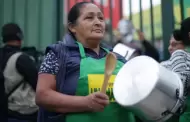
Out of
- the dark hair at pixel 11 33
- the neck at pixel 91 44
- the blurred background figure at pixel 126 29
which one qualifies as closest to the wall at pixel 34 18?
the blurred background figure at pixel 126 29

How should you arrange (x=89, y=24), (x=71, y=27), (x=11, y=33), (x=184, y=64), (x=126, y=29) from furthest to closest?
1. (x=126, y=29)
2. (x=11, y=33)
3. (x=184, y=64)
4. (x=71, y=27)
5. (x=89, y=24)

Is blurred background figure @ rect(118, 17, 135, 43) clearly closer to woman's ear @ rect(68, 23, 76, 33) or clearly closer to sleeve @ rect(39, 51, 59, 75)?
woman's ear @ rect(68, 23, 76, 33)

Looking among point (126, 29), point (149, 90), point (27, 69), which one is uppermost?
point (126, 29)

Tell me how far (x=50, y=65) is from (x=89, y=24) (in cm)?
30

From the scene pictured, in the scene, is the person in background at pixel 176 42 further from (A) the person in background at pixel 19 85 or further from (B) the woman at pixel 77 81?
(A) the person in background at pixel 19 85

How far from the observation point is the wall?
414cm

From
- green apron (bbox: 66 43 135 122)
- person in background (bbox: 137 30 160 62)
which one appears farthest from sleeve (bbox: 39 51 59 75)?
person in background (bbox: 137 30 160 62)

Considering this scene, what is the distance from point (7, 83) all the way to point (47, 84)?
4.35 ft

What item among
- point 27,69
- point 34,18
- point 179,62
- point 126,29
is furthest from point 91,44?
point 34,18

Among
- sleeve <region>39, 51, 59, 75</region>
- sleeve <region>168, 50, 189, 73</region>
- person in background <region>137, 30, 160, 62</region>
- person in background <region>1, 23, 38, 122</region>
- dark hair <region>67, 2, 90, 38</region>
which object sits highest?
dark hair <region>67, 2, 90, 38</region>

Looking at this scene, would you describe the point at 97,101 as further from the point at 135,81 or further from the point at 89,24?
the point at 89,24

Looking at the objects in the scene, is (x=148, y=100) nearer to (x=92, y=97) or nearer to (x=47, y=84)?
(x=92, y=97)

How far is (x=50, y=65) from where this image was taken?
1611mm

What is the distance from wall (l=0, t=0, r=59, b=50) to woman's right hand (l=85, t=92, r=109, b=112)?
8.97 feet
